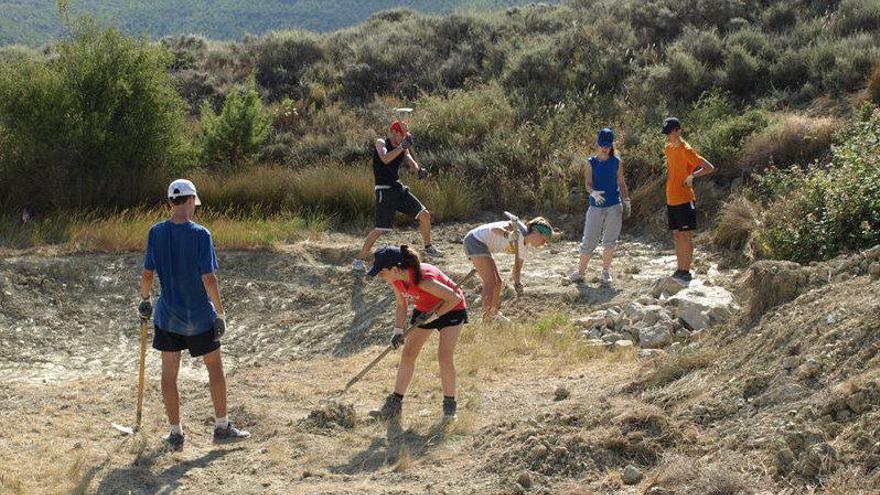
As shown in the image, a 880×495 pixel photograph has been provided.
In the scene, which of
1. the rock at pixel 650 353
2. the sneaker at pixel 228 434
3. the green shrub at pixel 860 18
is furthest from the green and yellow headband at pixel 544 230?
the green shrub at pixel 860 18

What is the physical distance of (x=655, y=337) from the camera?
10352 millimetres

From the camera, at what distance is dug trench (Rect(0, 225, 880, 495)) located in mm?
6793

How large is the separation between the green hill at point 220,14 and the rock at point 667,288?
32918mm

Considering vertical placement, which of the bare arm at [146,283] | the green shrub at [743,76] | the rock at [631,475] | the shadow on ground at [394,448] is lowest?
the shadow on ground at [394,448]

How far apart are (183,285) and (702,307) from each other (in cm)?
504

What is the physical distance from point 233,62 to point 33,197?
29.9ft

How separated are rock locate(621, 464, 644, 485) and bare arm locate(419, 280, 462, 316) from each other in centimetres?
190

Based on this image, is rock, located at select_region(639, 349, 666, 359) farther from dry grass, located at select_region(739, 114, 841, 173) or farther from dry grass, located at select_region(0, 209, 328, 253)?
dry grass, located at select_region(0, 209, 328, 253)

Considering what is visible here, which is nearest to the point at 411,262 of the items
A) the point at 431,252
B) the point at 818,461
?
the point at 818,461

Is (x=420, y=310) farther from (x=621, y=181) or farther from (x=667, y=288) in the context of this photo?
(x=621, y=181)

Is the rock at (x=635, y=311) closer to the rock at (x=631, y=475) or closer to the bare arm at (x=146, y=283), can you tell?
the rock at (x=631, y=475)

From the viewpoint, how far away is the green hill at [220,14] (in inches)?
1785

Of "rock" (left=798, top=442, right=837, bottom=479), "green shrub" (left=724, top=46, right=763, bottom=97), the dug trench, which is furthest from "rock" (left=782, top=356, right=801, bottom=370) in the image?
Result: "green shrub" (left=724, top=46, right=763, bottom=97)

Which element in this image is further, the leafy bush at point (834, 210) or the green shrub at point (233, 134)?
the green shrub at point (233, 134)
